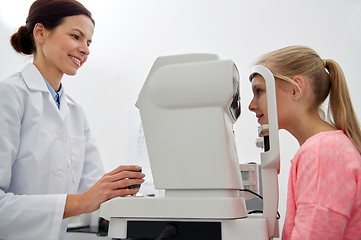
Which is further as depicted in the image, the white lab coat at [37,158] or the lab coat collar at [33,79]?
the lab coat collar at [33,79]

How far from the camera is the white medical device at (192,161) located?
1.92ft

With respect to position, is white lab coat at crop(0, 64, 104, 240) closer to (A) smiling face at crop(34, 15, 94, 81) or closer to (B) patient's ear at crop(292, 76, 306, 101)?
(A) smiling face at crop(34, 15, 94, 81)

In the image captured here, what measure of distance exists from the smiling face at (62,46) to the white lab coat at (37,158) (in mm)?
64

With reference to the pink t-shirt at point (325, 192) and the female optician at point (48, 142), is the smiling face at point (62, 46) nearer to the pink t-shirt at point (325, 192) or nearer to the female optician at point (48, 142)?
the female optician at point (48, 142)

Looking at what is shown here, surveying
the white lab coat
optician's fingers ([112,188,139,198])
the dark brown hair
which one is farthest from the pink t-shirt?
the dark brown hair

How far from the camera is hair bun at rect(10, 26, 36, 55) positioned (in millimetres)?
1108

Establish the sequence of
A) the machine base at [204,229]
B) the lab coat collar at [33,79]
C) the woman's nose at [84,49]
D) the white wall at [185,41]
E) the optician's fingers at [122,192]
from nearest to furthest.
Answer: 1. the machine base at [204,229]
2. the optician's fingers at [122,192]
3. the lab coat collar at [33,79]
4. the woman's nose at [84,49]
5. the white wall at [185,41]

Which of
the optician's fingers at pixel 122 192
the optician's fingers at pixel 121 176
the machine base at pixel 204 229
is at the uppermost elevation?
the optician's fingers at pixel 121 176

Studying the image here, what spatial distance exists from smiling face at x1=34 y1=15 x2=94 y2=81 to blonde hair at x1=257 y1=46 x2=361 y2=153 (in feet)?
2.21

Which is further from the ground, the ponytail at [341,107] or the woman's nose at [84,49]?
the woman's nose at [84,49]

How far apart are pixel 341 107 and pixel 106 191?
71 cm

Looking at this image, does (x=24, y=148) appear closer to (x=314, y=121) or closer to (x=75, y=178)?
(x=75, y=178)

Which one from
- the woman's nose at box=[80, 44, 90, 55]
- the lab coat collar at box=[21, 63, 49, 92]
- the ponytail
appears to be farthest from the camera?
the woman's nose at box=[80, 44, 90, 55]

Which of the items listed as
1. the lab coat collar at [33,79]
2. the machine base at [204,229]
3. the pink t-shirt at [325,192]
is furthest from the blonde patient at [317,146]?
the lab coat collar at [33,79]
